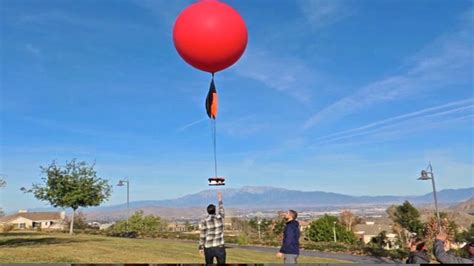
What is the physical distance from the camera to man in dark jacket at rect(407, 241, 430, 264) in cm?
592

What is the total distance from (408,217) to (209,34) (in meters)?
25.3

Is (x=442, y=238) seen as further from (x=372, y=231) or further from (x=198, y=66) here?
(x=372, y=231)

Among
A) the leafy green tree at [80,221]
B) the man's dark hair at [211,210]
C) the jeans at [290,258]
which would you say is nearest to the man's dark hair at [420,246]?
the jeans at [290,258]

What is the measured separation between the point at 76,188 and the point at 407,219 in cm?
2132

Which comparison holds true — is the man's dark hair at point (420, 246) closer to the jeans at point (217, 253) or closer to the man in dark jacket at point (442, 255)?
the man in dark jacket at point (442, 255)

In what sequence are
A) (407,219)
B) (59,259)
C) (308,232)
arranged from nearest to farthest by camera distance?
(59,259), (407,219), (308,232)

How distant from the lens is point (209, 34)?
6.91 meters

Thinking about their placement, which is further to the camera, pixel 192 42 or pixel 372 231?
pixel 372 231

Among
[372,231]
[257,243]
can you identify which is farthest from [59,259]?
[372,231]

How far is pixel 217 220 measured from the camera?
7.54 m

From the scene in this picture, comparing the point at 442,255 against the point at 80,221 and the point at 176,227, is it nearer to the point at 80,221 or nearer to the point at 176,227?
the point at 176,227

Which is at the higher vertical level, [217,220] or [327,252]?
[217,220]

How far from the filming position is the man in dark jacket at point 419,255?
5.92 m

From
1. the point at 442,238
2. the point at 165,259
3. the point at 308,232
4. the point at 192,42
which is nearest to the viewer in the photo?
the point at 442,238
